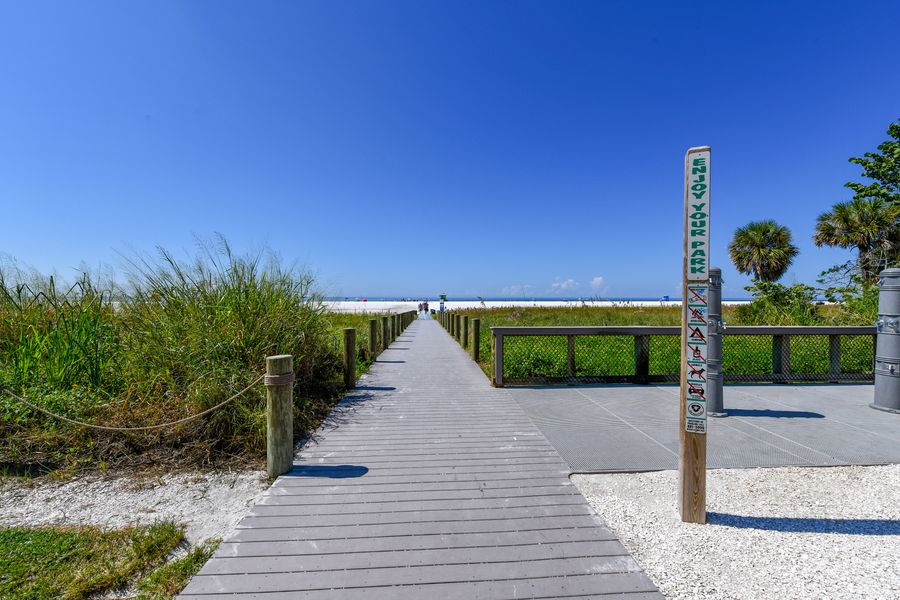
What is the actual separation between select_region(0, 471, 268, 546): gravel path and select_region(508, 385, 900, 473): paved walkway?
114 inches

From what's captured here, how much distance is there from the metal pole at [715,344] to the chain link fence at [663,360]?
1.52m

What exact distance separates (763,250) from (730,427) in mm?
27250

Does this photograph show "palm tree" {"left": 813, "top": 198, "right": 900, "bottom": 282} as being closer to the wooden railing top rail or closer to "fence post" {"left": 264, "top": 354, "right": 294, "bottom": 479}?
the wooden railing top rail

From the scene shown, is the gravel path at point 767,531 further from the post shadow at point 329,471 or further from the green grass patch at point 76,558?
the green grass patch at point 76,558

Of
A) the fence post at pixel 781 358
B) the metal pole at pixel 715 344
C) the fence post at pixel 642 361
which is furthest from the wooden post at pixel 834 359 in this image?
the metal pole at pixel 715 344

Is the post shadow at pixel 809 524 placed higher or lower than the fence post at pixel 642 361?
lower

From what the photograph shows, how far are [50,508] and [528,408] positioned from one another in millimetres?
4901

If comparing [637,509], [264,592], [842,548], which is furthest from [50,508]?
[842,548]

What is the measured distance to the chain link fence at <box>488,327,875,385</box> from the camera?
6625 millimetres

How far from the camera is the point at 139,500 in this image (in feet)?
10.4

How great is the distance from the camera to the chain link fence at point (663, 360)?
6625mm

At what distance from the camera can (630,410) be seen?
5.31 m

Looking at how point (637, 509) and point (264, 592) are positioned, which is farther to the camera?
point (637, 509)

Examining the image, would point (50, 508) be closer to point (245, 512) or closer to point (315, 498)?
point (245, 512)
